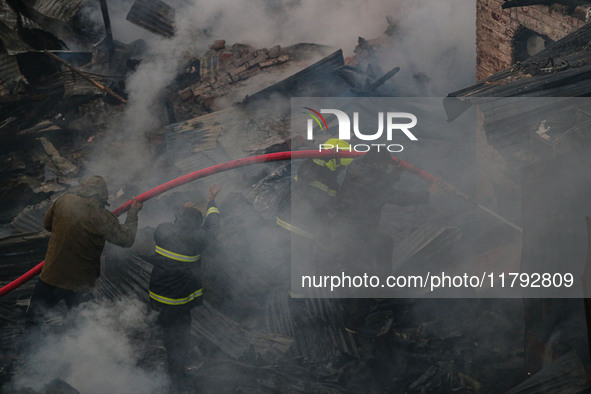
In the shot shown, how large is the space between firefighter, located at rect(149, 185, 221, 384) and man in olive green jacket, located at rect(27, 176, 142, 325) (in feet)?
1.53

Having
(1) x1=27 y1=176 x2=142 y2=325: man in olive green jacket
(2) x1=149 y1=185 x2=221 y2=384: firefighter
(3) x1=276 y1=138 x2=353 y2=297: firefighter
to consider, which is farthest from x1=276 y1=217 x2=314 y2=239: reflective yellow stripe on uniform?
(1) x1=27 y1=176 x2=142 y2=325: man in olive green jacket

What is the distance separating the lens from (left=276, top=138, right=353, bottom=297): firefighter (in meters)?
5.90

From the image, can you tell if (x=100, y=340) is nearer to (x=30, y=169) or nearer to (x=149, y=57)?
(x=30, y=169)

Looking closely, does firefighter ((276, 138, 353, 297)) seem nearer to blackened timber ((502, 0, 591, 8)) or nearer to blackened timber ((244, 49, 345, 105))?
blackened timber ((502, 0, 591, 8))

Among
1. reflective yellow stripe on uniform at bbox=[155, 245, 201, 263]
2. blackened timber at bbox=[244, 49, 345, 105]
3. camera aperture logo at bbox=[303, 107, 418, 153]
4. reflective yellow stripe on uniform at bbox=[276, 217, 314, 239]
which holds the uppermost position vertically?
blackened timber at bbox=[244, 49, 345, 105]

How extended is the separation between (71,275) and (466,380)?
399cm

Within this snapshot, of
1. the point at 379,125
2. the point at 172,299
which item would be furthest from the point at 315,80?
the point at 172,299

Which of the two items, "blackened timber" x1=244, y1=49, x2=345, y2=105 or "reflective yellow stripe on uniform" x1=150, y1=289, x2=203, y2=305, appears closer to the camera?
"reflective yellow stripe on uniform" x1=150, y1=289, x2=203, y2=305

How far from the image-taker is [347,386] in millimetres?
4879

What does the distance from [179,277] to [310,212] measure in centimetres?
191

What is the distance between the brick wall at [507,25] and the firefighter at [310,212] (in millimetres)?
2859

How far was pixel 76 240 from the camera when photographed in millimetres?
4719

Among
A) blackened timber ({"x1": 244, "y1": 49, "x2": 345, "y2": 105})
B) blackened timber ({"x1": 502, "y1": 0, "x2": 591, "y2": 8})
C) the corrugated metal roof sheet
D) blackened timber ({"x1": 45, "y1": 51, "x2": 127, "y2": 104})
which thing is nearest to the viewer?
blackened timber ({"x1": 502, "y1": 0, "x2": 591, "y2": 8})

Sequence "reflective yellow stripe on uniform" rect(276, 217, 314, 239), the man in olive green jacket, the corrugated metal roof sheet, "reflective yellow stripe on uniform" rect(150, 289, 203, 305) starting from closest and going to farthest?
the man in olive green jacket, "reflective yellow stripe on uniform" rect(150, 289, 203, 305), "reflective yellow stripe on uniform" rect(276, 217, 314, 239), the corrugated metal roof sheet
